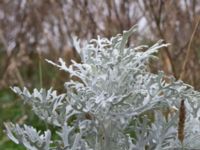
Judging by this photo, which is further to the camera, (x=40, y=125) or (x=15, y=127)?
(x=40, y=125)

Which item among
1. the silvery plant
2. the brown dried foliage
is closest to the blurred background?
the brown dried foliage

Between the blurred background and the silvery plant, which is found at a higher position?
the blurred background

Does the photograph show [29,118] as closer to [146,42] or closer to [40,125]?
[40,125]

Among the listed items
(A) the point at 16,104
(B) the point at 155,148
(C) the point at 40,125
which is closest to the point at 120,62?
(B) the point at 155,148

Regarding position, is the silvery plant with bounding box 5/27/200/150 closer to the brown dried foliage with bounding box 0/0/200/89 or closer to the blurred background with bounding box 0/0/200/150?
the brown dried foliage with bounding box 0/0/200/89

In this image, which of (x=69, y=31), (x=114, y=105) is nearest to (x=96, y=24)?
(x=69, y=31)

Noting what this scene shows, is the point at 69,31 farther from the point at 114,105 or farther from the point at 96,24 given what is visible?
the point at 114,105
